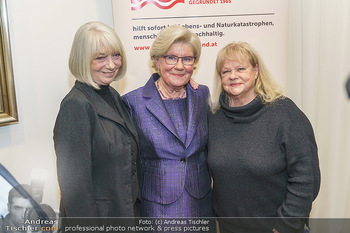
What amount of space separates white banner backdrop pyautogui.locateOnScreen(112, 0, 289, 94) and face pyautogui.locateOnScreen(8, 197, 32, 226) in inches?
44.0

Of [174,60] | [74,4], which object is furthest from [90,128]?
[74,4]

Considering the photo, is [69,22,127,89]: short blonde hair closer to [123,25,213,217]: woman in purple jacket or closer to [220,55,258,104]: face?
[123,25,213,217]: woman in purple jacket

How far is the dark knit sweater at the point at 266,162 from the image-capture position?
161 cm

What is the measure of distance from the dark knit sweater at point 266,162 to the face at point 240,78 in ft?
0.28

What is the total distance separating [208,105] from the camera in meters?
2.03

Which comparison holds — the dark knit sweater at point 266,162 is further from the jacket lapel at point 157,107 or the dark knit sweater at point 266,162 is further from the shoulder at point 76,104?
the shoulder at point 76,104

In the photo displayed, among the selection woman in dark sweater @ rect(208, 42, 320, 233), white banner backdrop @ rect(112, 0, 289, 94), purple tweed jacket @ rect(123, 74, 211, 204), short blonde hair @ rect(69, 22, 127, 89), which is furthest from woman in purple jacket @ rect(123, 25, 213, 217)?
white banner backdrop @ rect(112, 0, 289, 94)

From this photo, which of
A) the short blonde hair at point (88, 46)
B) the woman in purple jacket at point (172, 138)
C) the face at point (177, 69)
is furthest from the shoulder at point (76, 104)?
the face at point (177, 69)

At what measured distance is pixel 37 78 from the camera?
1.99 metres

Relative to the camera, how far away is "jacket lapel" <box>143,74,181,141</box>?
5.94 ft

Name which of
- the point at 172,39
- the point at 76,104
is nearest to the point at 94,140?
the point at 76,104

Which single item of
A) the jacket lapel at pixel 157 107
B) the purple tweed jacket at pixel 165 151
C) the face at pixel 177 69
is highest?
the face at pixel 177 69

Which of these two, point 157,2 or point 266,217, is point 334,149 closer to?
point 266,217

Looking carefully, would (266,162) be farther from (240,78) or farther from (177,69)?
(177,69)
